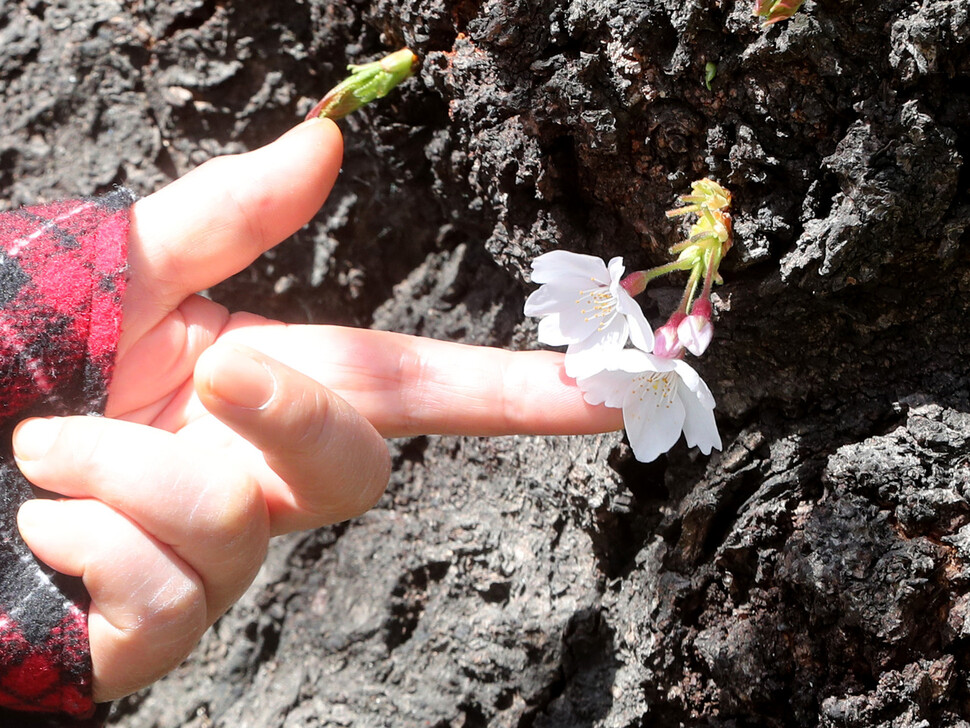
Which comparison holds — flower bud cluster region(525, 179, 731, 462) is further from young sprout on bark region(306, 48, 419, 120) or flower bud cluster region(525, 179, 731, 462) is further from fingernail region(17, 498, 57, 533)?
fingernail region(17, 498, 57, 533)

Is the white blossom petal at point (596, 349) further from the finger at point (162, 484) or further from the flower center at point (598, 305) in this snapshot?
the finger at point (162, 484)

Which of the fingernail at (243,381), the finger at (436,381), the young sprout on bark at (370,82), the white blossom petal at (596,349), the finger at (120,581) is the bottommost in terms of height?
the finger at (120,581)

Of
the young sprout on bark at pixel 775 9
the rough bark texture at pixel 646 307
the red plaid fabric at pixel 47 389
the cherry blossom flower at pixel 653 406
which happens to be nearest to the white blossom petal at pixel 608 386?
the cherry blossom flower at pixel 653 406

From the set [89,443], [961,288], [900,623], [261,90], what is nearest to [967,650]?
[900,623]

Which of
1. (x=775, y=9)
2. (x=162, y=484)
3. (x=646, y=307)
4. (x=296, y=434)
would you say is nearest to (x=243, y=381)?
(x=296, y=434)

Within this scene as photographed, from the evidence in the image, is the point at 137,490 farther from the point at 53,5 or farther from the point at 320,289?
the point at 53,5

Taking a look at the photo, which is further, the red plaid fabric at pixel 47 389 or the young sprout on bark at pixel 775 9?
the red plaid fabric at pixel 47 389

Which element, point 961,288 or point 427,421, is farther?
point 427,421
